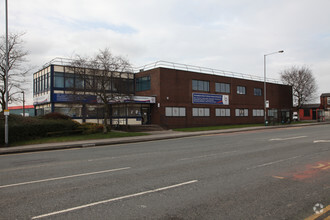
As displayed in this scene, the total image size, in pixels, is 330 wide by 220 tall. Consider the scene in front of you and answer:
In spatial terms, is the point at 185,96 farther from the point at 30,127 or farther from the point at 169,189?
the point at 169,189

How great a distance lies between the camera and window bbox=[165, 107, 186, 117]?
31.5 m

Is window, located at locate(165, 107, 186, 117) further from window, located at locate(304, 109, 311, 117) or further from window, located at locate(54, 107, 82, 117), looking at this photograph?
window, located at locate(304, 109, 311, 117)

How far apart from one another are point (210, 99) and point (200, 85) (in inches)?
98.3

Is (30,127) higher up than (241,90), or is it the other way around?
(241,90)

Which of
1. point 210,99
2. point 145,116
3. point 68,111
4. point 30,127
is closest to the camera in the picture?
point 30,127

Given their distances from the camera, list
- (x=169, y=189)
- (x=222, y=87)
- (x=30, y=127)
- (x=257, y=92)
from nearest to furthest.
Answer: (x=169, y=189) < (x=30, y=127) < (x=222, y=87) < (x=257, y=92)

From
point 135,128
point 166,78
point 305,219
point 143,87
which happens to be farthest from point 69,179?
point 143,87

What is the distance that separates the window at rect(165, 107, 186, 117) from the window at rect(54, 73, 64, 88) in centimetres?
1356

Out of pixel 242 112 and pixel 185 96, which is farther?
pixel 242 112

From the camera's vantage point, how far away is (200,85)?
1395 inches

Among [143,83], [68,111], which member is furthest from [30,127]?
[143,83]

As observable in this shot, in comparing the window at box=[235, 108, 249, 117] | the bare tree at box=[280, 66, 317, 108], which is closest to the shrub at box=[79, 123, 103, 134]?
the window at box=[235, 108, 249, 117]

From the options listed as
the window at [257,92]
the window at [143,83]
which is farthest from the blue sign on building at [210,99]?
the window at [257,92]

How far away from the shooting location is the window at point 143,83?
33.5 m
